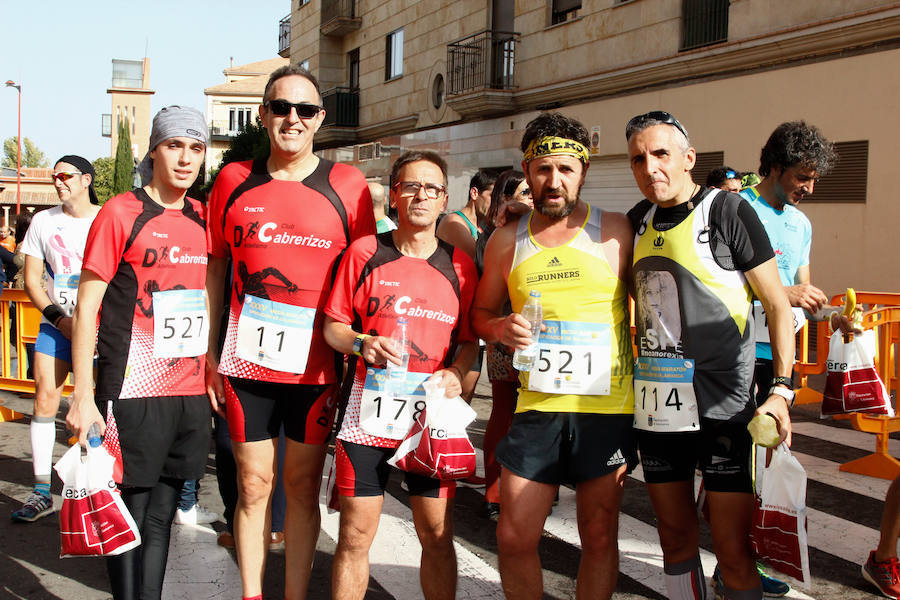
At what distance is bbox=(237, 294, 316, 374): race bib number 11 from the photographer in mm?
3559

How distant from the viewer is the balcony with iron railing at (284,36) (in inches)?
1538

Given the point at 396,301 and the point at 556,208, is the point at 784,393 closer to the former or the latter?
the point at 556,208

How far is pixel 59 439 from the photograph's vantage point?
7410 millimetres

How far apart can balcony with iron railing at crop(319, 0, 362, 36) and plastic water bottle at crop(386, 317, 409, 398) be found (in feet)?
93.9

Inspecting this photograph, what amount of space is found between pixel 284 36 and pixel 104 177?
50300 millimetres

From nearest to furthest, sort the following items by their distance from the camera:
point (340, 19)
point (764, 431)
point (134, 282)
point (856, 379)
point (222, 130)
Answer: point (764, 431)
point (134, 282)
point (856, 379)
point (340, 19)
point (222, 130)

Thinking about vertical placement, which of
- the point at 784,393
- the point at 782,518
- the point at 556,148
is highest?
the point at 556,148

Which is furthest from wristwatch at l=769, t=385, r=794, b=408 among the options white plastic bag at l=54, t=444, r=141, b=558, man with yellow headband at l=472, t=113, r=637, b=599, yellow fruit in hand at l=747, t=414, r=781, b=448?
white plastic bag at l=54, t=444, r=141, b=558

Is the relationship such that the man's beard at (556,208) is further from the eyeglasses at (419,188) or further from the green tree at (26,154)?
the green tree at (26,154)

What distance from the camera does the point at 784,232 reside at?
4.43 m

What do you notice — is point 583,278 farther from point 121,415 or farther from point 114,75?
point 114,75

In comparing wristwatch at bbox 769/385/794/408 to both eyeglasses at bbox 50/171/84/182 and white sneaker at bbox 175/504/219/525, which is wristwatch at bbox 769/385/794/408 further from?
eyeglasses at bbox 50/171/84/182

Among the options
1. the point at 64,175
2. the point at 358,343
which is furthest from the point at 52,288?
the point at 358,343

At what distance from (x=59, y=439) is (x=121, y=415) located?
4549 millimetres
